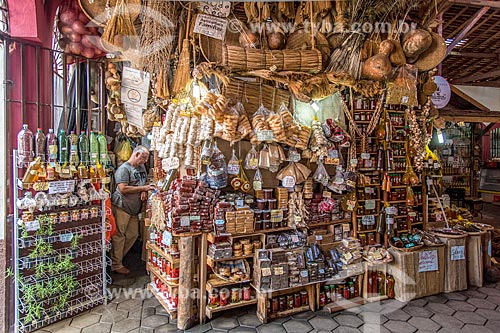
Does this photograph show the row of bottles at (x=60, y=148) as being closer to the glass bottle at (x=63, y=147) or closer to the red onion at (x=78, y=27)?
the glass bottle at (x=63, y=147)

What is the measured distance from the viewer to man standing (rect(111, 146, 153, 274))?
16.7ft

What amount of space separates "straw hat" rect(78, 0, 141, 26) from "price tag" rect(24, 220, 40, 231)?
7.43 feet

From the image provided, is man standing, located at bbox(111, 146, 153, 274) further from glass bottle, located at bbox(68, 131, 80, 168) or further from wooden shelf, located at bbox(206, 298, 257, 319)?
wooden shelf, located at bbox(206, 298, 257, 319)

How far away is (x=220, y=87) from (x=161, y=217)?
5.44 feet

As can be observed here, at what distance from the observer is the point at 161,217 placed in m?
3.89

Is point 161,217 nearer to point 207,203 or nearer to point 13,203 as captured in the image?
point 207,203

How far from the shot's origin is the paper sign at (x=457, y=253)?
4.48 meters

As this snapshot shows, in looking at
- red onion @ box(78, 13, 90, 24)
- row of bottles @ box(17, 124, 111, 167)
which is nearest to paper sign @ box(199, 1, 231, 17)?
red onion @ box(78, 13, 90, 24)

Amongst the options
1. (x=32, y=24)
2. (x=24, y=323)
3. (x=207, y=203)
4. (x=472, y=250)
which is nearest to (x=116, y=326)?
(x=24, y=323)

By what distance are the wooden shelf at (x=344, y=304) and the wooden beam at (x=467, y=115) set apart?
4533 mm

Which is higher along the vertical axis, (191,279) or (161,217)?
(161,217)

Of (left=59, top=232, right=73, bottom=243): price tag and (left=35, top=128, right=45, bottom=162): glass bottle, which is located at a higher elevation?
(left=35, top=128, right=45, bottom=162): glass bottle

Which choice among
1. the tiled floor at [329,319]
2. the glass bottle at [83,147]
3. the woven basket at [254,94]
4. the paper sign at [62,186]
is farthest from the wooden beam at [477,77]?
the paper sign at [62,186]

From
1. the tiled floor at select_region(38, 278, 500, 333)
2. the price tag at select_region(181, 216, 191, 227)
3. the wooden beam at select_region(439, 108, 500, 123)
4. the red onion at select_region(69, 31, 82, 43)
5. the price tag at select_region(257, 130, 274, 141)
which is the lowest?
the tiled floor at select_region(38, 278, 500, 333)
